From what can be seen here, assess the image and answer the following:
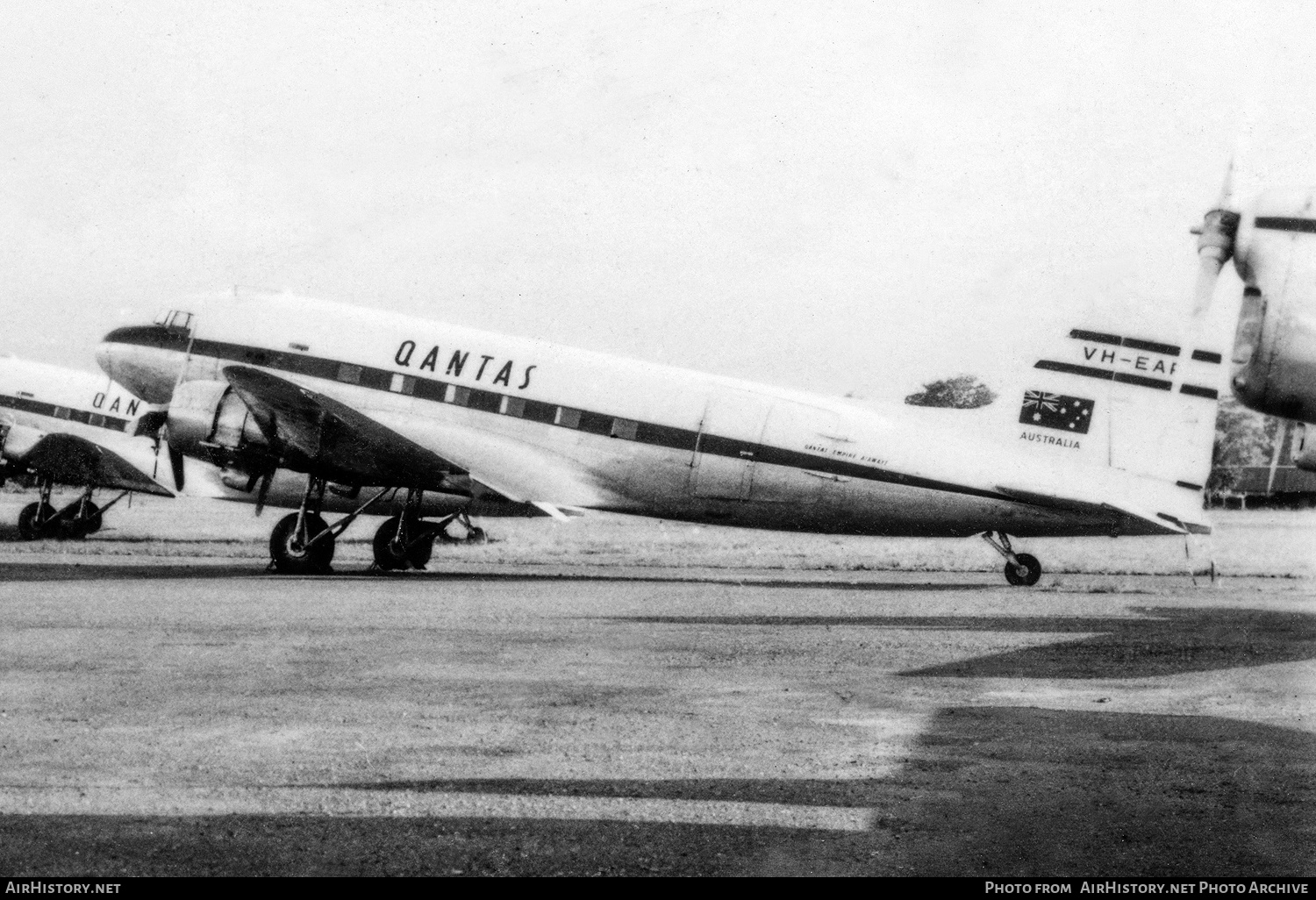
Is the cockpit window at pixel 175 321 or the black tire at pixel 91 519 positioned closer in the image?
the cockpit window at pixel 175 321

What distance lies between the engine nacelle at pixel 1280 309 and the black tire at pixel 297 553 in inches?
587

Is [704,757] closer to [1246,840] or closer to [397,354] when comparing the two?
[1246,840]

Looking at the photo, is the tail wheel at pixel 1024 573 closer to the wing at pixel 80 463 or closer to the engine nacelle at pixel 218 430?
the engine nacelle at pixel 218 430

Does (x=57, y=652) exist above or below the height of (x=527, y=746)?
below

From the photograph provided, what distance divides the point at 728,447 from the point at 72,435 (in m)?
15.8

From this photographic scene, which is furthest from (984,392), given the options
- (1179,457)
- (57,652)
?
(57,652)

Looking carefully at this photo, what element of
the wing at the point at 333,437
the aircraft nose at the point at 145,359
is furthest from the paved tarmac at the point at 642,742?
the aircraft nose at the point at 145,359

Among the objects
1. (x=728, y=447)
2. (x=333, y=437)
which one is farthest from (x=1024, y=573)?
(x=333, y=437)

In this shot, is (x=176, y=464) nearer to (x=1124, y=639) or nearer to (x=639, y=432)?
(x=639, y=432)

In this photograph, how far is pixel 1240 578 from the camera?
83.0 feet

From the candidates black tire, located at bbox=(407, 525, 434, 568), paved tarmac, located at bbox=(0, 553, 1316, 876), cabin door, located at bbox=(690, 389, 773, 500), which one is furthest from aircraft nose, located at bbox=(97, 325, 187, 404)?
cabin door, located at bbox=(690, 389, 773, 500)

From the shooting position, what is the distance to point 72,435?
28.7m

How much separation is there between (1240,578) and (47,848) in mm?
24042

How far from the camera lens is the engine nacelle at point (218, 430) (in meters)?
19.2
